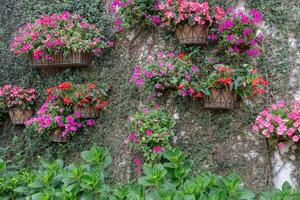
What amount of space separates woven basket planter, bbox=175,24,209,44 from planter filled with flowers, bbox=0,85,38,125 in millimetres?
1981

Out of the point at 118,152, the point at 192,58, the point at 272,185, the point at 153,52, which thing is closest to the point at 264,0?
the point at 192,58

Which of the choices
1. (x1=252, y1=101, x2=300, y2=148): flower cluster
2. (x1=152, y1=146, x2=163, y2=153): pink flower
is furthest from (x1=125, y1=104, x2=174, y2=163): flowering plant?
(x1=252, y1=101, x2=300, y2=148): flower cluster

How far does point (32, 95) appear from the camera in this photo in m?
4.57

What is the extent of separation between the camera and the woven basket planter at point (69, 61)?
13.6 ft

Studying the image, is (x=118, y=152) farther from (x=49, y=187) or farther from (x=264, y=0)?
(x=264, y=0)

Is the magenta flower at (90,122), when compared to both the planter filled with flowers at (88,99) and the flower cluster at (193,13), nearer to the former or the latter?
the planter filled with flowers at (88,99)

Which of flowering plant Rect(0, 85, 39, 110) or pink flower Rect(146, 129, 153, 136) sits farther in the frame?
flowering plant Rect(0, 85, 39, 110)

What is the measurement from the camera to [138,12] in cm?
407

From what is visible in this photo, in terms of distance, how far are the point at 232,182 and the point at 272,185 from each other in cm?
148

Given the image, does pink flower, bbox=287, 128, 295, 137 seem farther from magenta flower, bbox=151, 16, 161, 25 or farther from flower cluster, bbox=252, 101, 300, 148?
magenta flower, bbox=151, 16, 161, 25

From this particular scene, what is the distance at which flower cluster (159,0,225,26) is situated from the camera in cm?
365

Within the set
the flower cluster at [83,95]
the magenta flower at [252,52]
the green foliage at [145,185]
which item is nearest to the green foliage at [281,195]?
the green foliage at [145,185]

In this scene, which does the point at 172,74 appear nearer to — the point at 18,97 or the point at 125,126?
the point at 125,126

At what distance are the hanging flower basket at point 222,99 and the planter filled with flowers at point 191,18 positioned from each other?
59cm
